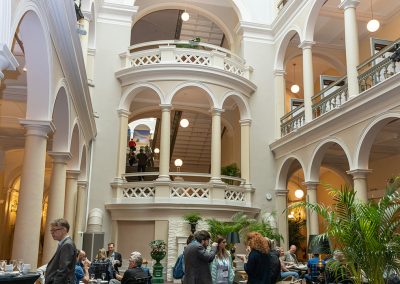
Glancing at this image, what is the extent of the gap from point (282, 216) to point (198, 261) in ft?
40.2

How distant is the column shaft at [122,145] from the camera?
55.6 ft

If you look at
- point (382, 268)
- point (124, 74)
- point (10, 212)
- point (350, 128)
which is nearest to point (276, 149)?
point (350, 128)

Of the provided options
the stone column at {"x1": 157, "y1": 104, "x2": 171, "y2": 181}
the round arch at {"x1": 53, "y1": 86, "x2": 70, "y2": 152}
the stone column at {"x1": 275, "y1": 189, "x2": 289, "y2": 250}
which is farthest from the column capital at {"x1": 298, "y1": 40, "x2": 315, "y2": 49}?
the round arch at {"x1": 53, "y1": 86, "x2": 70, "y2": 152}

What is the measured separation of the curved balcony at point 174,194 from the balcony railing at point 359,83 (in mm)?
3169

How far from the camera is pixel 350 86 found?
13.2 m

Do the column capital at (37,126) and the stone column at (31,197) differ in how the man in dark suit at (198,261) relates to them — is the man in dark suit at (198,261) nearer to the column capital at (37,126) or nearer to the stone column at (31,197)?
the stone column at (31,197)

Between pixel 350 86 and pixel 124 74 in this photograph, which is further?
pixel 124 74

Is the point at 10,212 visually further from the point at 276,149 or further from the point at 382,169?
the point at 382,169

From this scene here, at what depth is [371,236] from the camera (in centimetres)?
583

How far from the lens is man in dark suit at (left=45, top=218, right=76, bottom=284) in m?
4.89

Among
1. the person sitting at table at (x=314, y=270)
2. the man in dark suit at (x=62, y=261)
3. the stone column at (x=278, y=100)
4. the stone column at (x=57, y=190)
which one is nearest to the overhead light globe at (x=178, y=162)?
the stone column at (x=278, y=100)

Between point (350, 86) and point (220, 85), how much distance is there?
5.66 m

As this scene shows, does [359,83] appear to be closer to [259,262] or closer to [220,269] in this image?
[220,269]

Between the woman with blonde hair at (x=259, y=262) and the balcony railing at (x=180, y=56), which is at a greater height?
the balcony railing at (x=180, y=56)
